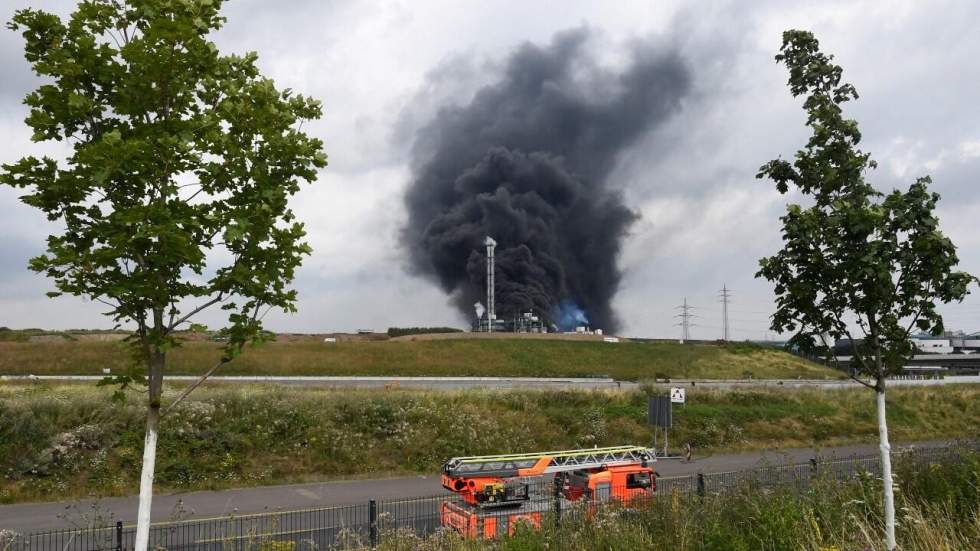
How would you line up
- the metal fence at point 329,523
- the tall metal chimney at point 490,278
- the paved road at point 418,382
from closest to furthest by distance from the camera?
the metal fence at point 329,523 → the paved road at point 418,382 → the tall metal chimney at point 490,278

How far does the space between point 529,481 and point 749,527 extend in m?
9.71

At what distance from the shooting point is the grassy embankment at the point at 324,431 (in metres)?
23.6

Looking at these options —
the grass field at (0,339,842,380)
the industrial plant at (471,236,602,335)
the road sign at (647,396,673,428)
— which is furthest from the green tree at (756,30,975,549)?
the industrial plant at (471,236,602,335)

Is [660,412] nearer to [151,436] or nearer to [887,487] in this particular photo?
[887,487]

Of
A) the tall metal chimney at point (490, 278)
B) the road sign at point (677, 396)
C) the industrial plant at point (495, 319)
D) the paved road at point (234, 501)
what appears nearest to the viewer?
the paved road at point (234, 501)

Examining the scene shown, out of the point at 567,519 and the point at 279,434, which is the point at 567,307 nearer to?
the point at 279,434

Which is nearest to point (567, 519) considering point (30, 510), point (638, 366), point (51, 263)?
point (51, 263)

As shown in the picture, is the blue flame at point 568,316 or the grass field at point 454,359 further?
the blue flame at point 568,316

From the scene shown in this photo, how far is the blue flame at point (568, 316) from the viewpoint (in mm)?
113644

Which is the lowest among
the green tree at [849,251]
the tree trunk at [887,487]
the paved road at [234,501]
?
the paved road at [234,501]

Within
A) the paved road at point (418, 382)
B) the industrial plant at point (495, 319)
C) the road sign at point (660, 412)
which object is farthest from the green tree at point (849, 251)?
the industrial plant at point (495, 319)

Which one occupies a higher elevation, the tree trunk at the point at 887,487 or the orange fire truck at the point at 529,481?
the tree trunk at the point at 887,487

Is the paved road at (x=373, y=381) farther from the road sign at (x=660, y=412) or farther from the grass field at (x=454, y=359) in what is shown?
the road sign at (x=660, y=412)

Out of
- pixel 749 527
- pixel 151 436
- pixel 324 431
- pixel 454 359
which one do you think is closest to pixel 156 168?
pixel 151 436
